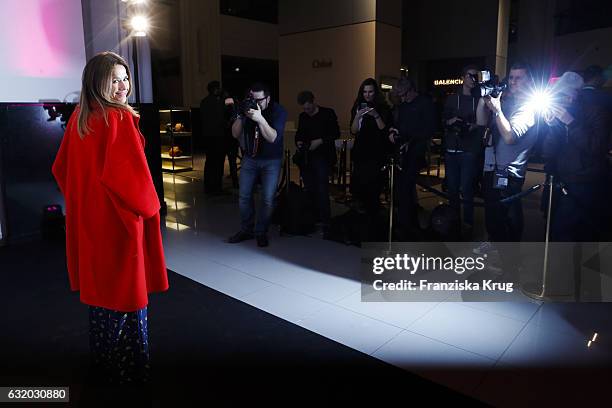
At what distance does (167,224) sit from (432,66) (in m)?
11.8

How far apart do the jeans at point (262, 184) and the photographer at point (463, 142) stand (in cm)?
155

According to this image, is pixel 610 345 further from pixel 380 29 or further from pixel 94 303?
pixel 380 29

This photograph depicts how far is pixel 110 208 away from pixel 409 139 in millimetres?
3166

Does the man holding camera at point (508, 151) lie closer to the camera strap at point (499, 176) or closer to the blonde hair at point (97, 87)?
the camera strap at point (499, 176)

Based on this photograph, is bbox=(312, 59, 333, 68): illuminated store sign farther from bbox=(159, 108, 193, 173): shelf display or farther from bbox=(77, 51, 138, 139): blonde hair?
bbox=(77, 51, 138, 139): blonde hair

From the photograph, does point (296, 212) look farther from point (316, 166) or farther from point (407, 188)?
point (407, 188)

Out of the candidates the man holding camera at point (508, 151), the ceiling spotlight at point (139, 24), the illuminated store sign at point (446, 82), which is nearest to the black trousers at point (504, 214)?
the man holding camera at point (508, 151)

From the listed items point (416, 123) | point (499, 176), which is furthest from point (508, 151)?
point (416, 123)

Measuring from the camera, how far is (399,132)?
4422 mm

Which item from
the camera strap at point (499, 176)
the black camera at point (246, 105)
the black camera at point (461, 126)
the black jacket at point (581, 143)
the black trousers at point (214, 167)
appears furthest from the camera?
the black trousers at point (214, 167)

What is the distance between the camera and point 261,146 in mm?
4051

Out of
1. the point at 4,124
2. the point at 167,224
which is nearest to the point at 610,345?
the point at 167,224

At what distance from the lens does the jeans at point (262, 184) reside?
4.15m

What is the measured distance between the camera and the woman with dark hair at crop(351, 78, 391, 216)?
4.30 metres
